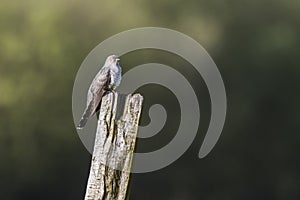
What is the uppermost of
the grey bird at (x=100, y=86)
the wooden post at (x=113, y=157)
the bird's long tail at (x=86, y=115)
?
the grey bird at (x=100, y=86)

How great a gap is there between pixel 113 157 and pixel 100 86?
1.05 metres

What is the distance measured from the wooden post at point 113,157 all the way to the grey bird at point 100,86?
2.15 feet

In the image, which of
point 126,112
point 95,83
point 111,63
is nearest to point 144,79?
point 111,63

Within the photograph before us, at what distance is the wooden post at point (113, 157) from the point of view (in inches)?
109

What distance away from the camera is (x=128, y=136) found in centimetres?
277

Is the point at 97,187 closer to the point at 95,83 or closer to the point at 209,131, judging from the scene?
the point at 95,83

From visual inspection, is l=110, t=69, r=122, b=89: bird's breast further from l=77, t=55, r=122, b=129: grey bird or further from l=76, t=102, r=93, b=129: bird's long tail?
l=76, t=102, r=93, b=129: bird's long tail

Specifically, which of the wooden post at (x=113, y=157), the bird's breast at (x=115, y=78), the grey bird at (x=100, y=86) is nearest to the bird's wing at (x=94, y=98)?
the grey bird at (x=100, y=86)

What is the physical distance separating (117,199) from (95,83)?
4.36 feet

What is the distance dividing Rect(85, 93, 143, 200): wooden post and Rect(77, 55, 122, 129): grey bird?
0.65 metres

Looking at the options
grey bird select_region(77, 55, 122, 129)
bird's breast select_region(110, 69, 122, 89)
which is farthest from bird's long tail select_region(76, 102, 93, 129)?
bird's breast select_region(110, 69, 122, 89)

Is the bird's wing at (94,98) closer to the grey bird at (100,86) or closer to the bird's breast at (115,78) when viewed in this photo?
the grey bird at (100,86)

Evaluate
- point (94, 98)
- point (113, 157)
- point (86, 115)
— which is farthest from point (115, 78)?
point (113, 157)

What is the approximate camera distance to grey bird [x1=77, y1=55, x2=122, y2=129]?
3.59 metres
